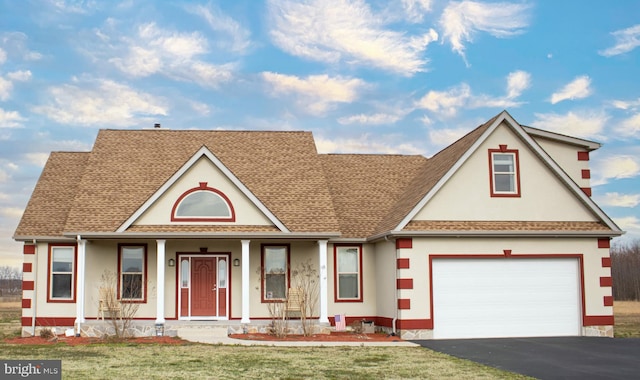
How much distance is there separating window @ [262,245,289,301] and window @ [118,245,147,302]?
3.99 m

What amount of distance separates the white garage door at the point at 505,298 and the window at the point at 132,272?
9592 millimetres

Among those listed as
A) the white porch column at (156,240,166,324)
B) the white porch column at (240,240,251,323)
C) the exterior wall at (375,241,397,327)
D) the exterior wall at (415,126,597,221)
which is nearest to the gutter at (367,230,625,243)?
the exterior wall at (415,126,597,221)

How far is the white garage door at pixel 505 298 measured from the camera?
22688 mm

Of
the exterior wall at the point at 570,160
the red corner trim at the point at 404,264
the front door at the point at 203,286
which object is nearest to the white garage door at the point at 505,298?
the red corner trim at the point at 404,264

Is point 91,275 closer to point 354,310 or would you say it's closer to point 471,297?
point 354,310

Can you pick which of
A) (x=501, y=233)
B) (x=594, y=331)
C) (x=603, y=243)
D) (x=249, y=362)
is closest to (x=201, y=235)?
(x=249, y=362)

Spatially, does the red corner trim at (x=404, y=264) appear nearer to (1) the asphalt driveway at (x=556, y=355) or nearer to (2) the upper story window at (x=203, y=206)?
(1) the asphalt driveway at (x=556, y=355)

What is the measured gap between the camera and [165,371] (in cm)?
1465

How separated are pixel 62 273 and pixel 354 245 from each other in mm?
9898

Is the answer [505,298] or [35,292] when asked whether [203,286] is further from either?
[505,298]

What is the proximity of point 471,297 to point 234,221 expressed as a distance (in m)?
7.86

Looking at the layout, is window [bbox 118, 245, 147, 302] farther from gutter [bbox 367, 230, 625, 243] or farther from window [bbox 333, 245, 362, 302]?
gutter [bbox 367, 230, 625, 243]

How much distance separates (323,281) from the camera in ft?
78.1

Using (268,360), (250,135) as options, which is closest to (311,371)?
(268,360)
